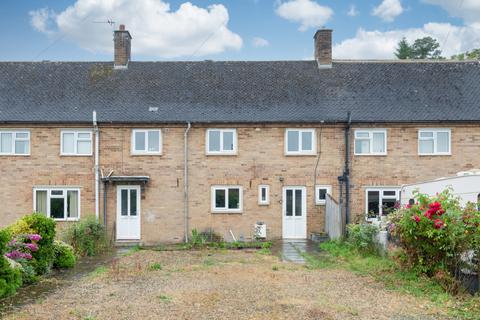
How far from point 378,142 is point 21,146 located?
15.4 metres

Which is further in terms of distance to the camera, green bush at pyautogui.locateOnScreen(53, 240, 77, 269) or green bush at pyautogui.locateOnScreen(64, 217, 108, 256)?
green bush at pyautogui.locateOnScreen(64, 217, 108, 256)

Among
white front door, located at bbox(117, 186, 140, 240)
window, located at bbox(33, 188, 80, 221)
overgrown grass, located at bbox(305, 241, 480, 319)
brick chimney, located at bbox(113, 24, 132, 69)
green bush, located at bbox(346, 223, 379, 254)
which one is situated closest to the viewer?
overgrown grass, located at bbox(305, 241, 480, 319)

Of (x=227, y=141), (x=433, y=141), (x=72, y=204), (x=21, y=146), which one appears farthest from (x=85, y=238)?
(x=433, y=141)

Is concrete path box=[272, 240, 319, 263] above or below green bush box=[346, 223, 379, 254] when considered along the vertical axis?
below

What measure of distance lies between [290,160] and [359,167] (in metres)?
3.01

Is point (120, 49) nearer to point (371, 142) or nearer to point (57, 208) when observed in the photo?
point (57, 208)

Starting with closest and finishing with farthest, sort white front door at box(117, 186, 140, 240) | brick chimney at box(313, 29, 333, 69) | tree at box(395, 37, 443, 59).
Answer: white front door at box(117, 186, 140, 240) → brick chimney at box(313, 29, 333, 69) → tree at box(395, 37, 443, 59)

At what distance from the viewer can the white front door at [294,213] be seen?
79.0 ft

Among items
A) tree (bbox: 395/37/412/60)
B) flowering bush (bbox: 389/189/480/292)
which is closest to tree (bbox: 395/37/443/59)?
tree (bbox: 395/37/412/60)

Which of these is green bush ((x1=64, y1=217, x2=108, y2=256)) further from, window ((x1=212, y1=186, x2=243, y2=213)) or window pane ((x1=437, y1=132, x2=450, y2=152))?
window pane ((x1=437, y1=132, x2=450, y2=152))

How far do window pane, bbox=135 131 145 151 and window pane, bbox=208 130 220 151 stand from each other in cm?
286

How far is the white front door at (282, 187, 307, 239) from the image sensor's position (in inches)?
949

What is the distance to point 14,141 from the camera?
2409cm

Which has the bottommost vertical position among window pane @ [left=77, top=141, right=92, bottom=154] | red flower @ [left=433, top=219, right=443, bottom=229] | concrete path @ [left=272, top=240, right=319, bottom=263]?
concrete path @ [left=272, top=240, right=319, bottom=263]
